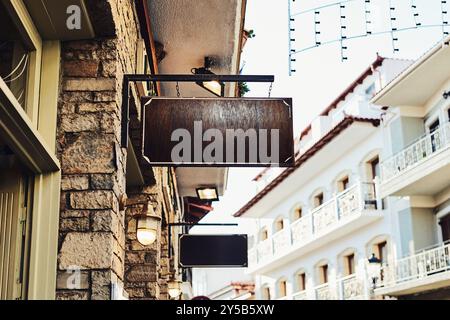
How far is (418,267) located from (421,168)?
2402mm

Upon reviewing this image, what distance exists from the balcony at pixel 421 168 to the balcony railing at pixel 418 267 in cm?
155

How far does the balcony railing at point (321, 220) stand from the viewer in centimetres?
2070

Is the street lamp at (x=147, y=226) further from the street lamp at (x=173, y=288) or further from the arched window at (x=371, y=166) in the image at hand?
the arched window at (x=371, y=166)

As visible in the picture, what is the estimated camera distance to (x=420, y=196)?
18750 millimetres

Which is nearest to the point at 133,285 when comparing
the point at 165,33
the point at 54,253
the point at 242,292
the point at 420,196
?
the point at 165,33

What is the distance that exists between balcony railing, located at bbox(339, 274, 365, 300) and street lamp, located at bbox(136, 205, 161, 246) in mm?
14320

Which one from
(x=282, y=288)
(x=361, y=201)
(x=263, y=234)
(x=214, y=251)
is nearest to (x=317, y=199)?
(x=361, y=201)

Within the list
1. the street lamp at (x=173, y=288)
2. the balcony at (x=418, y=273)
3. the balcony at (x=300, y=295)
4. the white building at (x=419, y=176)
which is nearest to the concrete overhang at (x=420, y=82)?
the white building at (x=419, y=176)

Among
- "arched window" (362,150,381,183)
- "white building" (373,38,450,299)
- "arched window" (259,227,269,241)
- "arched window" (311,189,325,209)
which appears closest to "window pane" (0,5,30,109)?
"white building" (373,38,450,299)

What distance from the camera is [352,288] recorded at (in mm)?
20969

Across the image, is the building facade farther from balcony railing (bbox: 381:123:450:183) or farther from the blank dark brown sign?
balcony railing (bbox: 381:123:450:183)

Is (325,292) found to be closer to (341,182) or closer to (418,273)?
(341,182)
